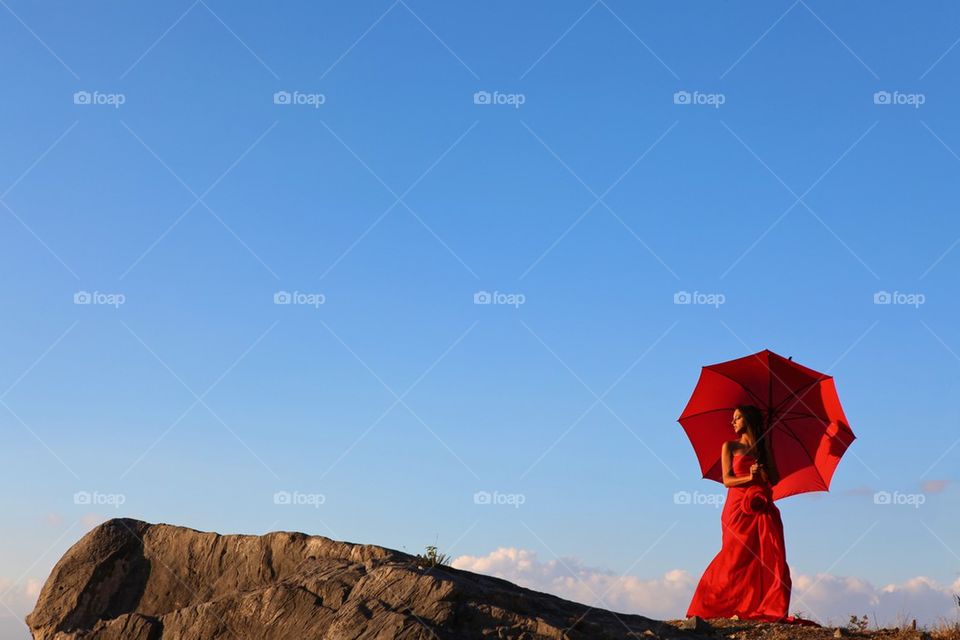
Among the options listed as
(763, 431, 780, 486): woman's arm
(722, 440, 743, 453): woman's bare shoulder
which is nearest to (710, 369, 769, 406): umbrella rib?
(763, 431, 780, 486): woman's arm

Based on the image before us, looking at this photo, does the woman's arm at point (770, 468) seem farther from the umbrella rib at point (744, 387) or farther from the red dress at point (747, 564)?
the umbrella rib at point (744, 387)

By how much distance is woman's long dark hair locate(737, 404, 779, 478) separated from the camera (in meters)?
15.1

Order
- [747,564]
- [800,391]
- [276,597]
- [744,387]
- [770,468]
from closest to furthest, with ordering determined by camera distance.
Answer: [276,597], [747,564], [770,468], [800,391], [744,387]

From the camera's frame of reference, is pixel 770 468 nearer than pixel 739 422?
Yes

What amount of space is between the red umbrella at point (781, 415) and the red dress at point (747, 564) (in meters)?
0.71

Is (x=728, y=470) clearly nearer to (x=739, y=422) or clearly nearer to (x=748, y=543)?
(x=739, y=422)

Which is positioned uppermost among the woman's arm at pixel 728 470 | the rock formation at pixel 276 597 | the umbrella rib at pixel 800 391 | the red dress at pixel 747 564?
the umbrella rib at pixel 800 391

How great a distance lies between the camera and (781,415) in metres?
15.5

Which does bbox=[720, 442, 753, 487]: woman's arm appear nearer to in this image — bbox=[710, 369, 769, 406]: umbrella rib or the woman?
the woman

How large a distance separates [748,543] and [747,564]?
31cm

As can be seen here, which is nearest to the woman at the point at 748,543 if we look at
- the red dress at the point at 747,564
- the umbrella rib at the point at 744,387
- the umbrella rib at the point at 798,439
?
the red dress at the point at 747,564

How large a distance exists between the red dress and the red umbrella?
712 mm

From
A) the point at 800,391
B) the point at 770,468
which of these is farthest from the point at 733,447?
the point at 800,391

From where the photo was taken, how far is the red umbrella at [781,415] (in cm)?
1517
